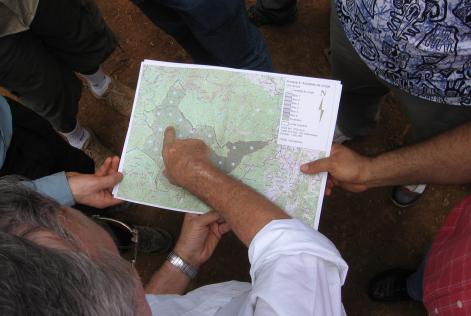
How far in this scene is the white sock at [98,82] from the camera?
1814mm

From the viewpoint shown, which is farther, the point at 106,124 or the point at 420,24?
the point at 106,124

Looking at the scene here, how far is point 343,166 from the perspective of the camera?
104 cm

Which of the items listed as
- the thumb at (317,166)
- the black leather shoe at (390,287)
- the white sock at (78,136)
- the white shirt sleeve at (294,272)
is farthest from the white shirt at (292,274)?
the white sock at (78,136)

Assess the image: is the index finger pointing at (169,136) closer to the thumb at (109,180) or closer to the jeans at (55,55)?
the thumb at (109,180)

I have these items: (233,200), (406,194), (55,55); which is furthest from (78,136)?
(406,194)

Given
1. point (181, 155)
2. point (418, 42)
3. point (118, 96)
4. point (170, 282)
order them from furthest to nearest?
point (118, 96)
point (170, 282)
point (181, 155)
point (418, 42)

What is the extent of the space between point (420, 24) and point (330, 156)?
1.30ft

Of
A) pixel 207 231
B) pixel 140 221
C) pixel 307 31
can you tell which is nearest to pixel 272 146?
pixel 207 231

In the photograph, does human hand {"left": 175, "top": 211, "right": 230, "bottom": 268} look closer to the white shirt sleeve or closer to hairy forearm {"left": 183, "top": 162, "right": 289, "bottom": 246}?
hairy forearm {"left": 183, "top": 162, "right": 289, "bottom": 246}

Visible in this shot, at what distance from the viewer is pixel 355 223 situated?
5.79 feet

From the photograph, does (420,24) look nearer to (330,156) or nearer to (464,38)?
(464,38)

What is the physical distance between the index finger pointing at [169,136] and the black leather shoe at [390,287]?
115 cm

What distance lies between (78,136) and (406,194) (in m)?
1.57

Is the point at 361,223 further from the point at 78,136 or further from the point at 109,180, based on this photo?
the point at 78,136
